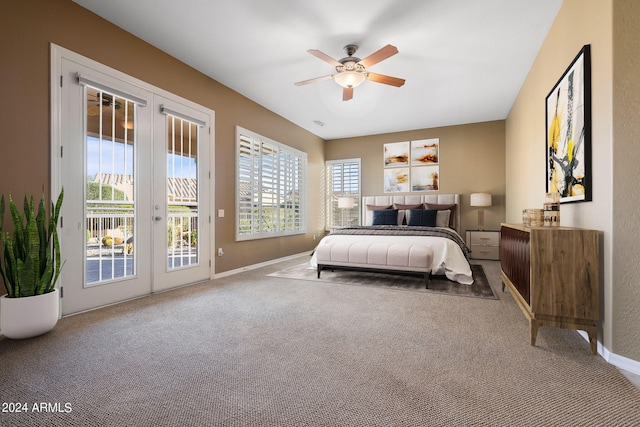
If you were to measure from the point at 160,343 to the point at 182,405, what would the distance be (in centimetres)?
83

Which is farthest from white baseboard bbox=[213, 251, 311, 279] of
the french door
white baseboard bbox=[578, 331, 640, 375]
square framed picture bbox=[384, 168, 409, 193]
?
white baseboard bbox=[578, 331, 640, 375]

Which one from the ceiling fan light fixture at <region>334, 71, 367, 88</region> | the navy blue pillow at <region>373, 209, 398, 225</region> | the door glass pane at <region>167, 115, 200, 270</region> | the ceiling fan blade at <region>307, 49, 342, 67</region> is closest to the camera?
the ceiling fan blade at <region>307, 49, 342, 67</region>

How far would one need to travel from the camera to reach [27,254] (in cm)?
216

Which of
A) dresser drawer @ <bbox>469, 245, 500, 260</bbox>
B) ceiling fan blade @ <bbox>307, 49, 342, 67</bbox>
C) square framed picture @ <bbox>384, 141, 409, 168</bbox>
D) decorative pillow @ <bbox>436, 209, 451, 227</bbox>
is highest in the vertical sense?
ceiling fan blade @ <bbox>307, 49, 342, 67</bbox>

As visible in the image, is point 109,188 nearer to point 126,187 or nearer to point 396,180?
point 126,187

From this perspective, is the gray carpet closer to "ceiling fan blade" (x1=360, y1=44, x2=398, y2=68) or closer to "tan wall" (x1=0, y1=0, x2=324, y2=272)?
"tan wall" (x1=0, y1=0, x2=324, y2=272)

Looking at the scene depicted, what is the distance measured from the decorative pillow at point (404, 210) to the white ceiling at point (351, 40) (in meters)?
2.16

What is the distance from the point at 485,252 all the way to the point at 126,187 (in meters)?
5.93

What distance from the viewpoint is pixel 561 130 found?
2.62m

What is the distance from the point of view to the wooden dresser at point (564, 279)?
189 centimetres

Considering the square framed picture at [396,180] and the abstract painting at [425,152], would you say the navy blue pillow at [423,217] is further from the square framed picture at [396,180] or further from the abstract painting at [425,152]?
the abstract painting at [425,152]

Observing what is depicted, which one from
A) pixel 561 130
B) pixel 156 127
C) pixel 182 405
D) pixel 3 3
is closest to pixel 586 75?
pixel 561 130

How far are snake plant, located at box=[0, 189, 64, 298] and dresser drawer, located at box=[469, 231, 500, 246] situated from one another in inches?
244

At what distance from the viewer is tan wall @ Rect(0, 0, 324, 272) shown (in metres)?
2.29
